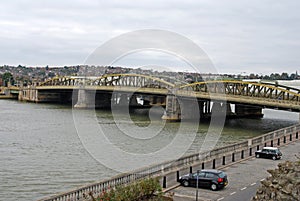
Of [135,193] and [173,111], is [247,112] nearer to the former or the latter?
[173,111]

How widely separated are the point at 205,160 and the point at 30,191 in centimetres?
1070

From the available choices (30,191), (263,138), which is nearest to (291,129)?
(263,138)

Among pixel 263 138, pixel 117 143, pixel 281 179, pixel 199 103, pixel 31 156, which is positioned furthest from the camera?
pixel 199 103

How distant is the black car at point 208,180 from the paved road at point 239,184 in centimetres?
25

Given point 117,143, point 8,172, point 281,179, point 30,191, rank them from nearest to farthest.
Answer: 1. point 281,179
2. point 30,191
3. point 8,172
4. point 117,143

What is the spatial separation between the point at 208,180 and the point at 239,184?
2.18 meters

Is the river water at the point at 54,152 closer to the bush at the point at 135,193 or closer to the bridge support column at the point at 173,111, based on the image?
the bridge support column at the point at 173,111

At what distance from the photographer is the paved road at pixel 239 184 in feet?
68.4

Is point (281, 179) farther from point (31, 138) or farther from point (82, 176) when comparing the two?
point (31, 138)

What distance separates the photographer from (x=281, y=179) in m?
14.9

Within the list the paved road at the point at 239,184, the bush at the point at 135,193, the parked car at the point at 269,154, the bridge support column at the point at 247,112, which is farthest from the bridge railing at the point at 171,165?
the bridge support column at the point at 247,112

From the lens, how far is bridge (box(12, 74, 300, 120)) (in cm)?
6644

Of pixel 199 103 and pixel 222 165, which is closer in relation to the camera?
pixel 222 165

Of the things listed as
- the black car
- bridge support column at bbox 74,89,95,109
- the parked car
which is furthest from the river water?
bridge support column at bbox 74,89,95,109
